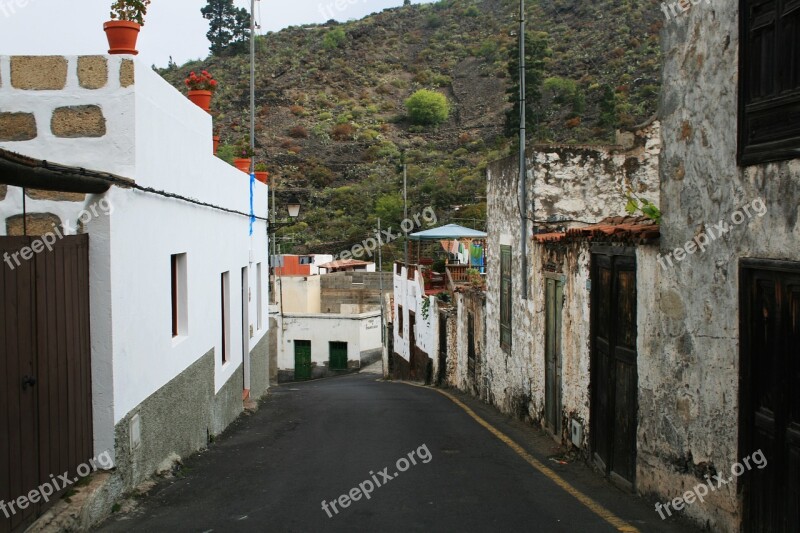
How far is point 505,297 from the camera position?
14.8 m

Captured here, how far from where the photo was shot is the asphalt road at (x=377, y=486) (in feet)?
22.5

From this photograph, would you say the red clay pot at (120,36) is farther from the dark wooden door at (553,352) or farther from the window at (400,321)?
the window at (400,321)

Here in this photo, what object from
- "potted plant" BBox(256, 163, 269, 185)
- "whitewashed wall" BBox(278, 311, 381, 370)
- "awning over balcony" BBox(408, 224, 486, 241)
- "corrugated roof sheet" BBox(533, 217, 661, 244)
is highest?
"potted plant" BBox(256, 163, 269, 185)

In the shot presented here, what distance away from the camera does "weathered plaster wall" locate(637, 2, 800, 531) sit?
5.83 m

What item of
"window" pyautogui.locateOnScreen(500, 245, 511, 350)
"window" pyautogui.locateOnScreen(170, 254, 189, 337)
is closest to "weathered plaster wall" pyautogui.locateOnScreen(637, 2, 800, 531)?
"window" pyautogui.locateOnScreen(170, 254, 189, 337)

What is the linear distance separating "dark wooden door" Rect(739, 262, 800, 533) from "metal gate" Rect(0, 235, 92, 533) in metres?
4.96

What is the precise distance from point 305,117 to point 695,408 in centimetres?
8727

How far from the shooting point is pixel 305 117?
91.2 meters

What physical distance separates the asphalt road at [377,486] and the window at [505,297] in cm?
214

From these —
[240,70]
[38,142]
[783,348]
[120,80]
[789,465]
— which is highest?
[240,70]

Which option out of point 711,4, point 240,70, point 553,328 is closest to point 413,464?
point 553,328

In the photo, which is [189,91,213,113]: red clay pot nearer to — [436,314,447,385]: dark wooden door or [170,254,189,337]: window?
[170,254,189,337]: window

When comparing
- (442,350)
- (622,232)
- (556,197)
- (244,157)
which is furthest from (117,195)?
(442,350)

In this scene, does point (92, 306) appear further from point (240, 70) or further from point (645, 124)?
point (240, 70)
